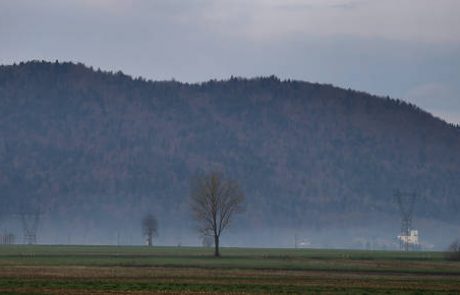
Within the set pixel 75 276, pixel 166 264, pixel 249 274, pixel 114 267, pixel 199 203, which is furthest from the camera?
pixel 199 203

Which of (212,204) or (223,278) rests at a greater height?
(212,204)

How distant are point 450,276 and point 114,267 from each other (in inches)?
1080

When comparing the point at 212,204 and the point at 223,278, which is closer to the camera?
the point at 223,278

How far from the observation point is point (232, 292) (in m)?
64.7

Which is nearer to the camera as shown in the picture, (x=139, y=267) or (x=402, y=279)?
(x=402, y=279)

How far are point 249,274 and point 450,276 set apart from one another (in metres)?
15.5

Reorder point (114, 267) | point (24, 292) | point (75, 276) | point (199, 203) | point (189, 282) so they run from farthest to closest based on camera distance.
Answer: point (199, 203) < point (114, 267) < point (75, 276) < point (189, 282) < point (24, 292)

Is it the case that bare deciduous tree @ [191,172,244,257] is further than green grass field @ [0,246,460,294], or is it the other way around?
bare deciduous tree @ [191,172,244,257]

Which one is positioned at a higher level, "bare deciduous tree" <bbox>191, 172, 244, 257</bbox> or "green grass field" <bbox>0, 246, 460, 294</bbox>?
"bare deciduous tree" <bbox>191, 172, 244, 257</bbox>

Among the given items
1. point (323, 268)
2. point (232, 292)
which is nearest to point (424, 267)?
point (323, 268)

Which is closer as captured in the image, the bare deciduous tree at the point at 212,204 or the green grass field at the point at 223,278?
the green grass field at the point at 223,278

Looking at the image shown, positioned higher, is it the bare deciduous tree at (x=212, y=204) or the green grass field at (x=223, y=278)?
the bare deciduous tree at (x=212, y=204)

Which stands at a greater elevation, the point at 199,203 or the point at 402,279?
the point at 199,203

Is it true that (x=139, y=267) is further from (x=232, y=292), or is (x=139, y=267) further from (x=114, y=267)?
(x=232, y=292)
